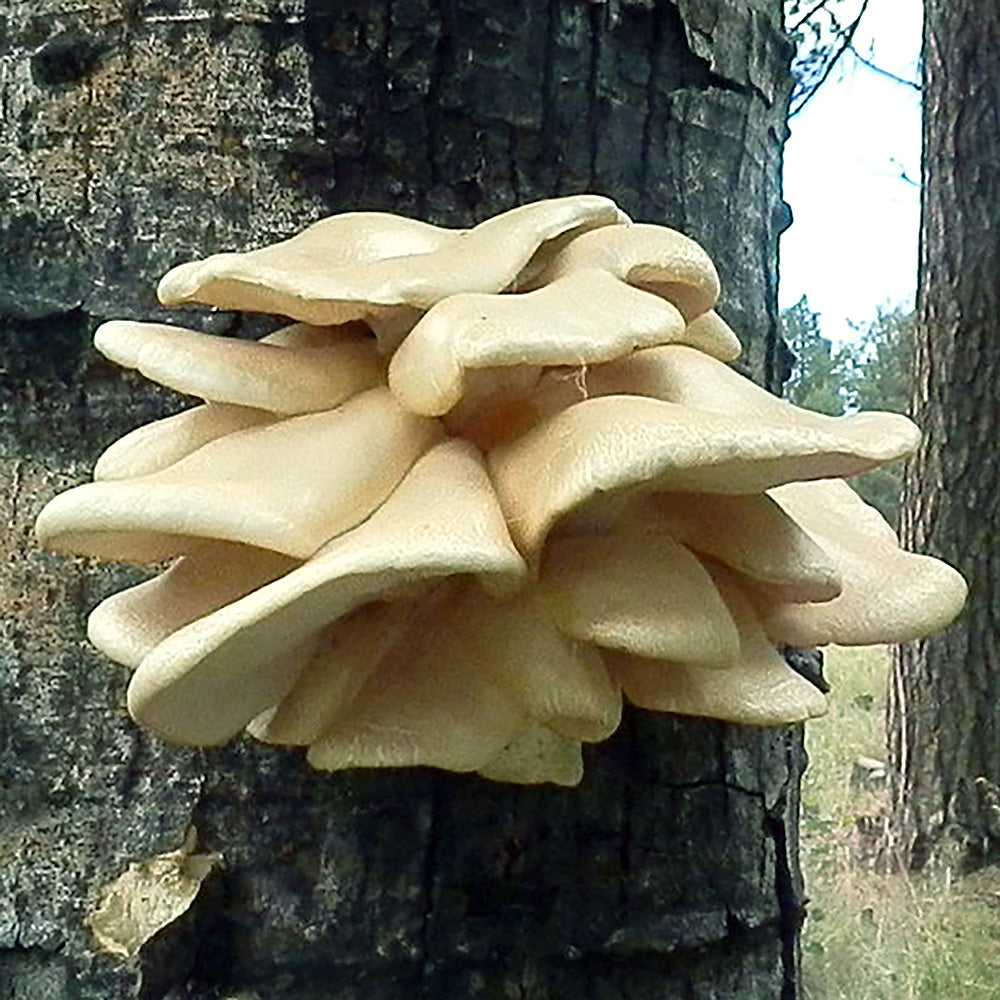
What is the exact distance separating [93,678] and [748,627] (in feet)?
1.30

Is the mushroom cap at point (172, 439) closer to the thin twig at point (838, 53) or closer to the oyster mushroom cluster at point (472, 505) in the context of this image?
the oyster mushroom cluster at point (472, 505)

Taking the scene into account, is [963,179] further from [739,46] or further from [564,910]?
[564,910]

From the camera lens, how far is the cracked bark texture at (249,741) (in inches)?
31.8

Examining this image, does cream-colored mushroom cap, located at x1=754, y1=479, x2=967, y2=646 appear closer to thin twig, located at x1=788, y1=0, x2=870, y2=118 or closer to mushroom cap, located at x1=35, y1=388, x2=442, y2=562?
mushroom cap, located at x1=35, y1=388, x2=442, y2=562

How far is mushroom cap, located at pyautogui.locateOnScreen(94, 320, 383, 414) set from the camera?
2.26 feet

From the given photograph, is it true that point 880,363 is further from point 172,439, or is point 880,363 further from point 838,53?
point 172,439

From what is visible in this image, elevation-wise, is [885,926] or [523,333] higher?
[523,333]

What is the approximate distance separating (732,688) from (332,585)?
9.6 inches

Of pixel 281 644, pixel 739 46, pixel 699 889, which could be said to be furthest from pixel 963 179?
pixel 281 644

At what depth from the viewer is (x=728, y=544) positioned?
718mm

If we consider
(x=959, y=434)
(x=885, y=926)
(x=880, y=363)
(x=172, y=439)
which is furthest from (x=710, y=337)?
(x=880, y=363)

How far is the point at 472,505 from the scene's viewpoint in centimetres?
63

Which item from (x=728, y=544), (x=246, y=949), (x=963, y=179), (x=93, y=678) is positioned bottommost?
(x=246, y=949)

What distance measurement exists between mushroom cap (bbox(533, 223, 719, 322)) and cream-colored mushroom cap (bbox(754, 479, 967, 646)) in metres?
0.14
